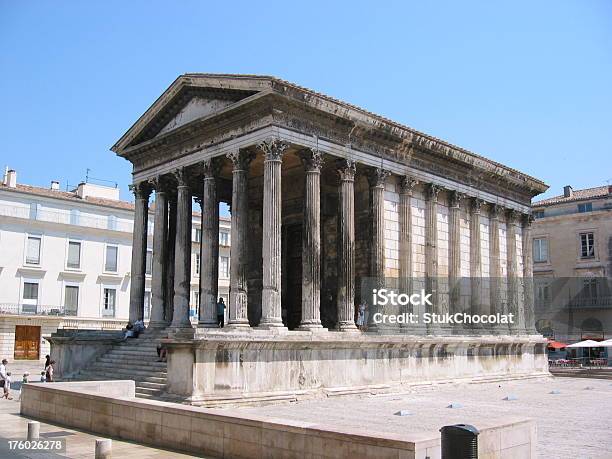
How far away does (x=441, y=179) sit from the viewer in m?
25.2

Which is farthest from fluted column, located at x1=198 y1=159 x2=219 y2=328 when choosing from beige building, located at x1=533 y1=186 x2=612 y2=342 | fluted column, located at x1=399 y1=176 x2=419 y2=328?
beige building, located at x1=533 y1=186 x2=612 y2=342

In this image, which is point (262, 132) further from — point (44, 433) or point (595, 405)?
point (595, 405)

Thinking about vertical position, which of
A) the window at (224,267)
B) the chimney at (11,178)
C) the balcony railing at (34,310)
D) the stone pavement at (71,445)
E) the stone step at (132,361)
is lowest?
the stone pavement at (71,445)

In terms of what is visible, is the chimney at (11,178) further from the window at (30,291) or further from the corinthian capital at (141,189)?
the corinthian capital at (141,189)

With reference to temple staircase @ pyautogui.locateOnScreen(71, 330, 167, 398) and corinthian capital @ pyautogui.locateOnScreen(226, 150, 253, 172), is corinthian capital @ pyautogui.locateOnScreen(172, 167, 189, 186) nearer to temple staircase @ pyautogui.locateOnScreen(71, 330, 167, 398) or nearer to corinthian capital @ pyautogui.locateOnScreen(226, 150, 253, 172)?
corinthian capital @ pyautogui.locateOnScreen(226, 150, 253, 172)

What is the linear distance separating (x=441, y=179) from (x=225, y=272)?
2712cm

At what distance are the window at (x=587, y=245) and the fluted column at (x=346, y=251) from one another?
29.1 meters

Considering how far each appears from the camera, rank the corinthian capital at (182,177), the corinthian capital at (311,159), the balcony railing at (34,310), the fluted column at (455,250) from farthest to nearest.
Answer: the balcony railing at (34,310) → the fluted column at (455,250) → the corinthian capital at (182,177) → the corinthian capital at (311,159)

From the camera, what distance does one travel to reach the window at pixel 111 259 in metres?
43.1

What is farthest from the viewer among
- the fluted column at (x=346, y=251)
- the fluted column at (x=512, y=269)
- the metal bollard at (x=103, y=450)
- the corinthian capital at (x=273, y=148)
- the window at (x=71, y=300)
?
the window at (x=71, y=300)

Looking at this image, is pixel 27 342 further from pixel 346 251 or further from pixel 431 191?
pixel 431 191

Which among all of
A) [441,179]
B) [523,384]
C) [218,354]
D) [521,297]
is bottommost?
[523,384]

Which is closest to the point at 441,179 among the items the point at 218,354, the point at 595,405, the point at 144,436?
the point at 595,405

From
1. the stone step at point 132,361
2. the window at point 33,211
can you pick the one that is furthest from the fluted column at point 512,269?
the window at point 33,211
